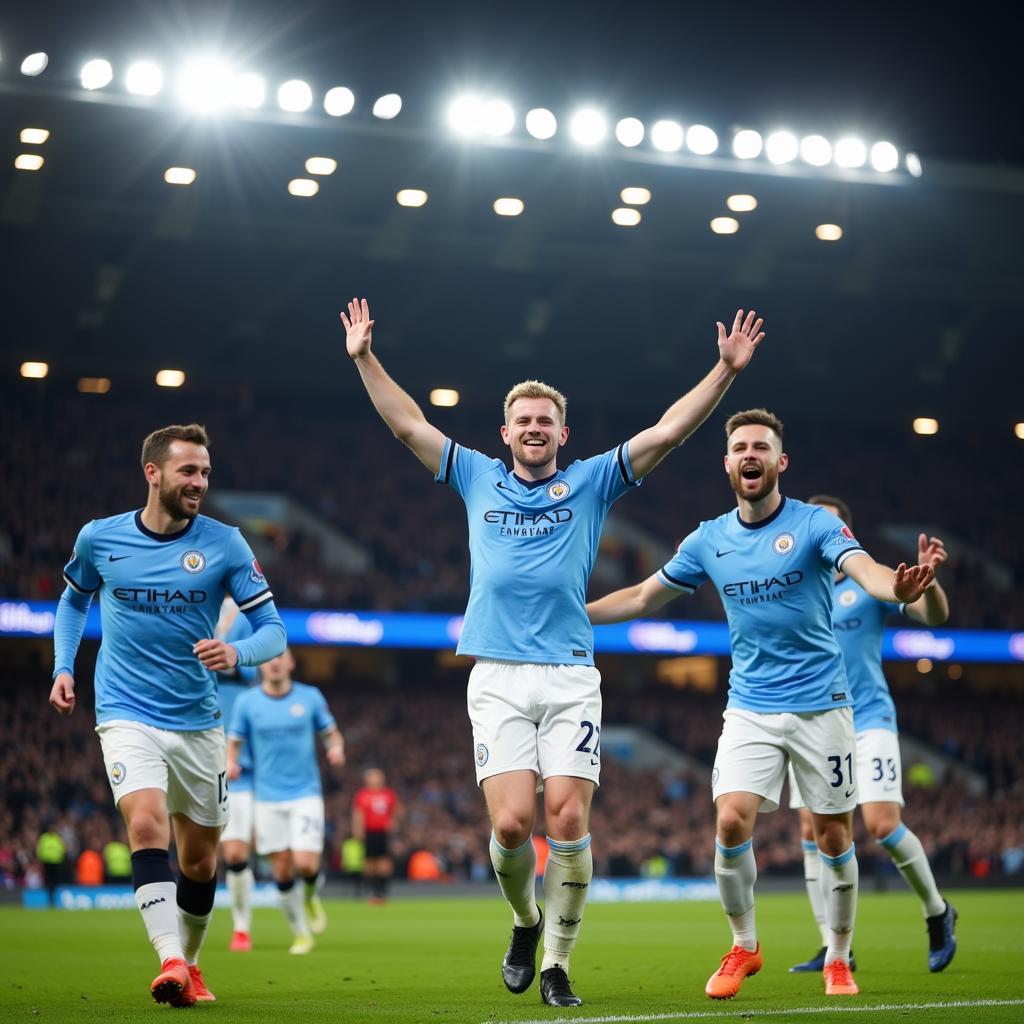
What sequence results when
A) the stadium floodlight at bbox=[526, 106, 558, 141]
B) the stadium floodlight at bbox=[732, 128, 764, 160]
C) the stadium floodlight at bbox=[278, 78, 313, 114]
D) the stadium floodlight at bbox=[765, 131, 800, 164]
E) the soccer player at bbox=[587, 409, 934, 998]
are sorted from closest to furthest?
the soccer player at bbox=[587, 409, 934, 998], the stadium floodlight at bbox=[278, 78, 313, 114], the stadium floodlight at bbox=[526, 106, 558, 141], the stadium floodlight at bbox=[765, 131, 800, 164], the stadium floodlight at bbox=[732, 128, 764, 160]

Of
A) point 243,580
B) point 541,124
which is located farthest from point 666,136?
point 243,580

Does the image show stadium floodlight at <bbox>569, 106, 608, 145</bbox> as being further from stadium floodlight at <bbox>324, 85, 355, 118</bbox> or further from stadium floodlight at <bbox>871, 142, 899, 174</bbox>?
stadium floodlight at <bbox>871, 142, 899, 174</bbox>

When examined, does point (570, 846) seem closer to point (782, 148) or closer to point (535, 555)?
point (535, 555)

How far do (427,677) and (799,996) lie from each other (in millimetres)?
29724

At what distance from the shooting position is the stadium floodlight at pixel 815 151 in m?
23.5

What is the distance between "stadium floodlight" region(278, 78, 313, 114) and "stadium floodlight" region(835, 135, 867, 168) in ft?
26.8

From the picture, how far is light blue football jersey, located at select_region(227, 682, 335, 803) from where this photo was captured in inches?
525

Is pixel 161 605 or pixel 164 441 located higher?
pixel 164 441

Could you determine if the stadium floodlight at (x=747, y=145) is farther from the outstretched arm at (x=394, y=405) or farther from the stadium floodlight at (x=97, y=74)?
the outstretched arm at (x=394, y=405)

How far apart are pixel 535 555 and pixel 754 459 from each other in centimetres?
140

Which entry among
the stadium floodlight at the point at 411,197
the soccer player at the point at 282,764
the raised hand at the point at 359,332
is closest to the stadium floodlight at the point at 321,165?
the stadium floodlight at the point at 411,197

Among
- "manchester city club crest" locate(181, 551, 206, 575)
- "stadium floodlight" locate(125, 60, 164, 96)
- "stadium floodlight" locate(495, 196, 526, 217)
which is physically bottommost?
"manchester city club crest" locate(181, 551, 206, 575)

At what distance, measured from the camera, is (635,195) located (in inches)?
979

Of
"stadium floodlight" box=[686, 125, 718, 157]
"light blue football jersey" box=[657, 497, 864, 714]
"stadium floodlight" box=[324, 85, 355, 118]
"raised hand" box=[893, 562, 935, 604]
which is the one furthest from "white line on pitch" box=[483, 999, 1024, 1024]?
"stadium floodlight" box=[686, 125, 718, 157]
